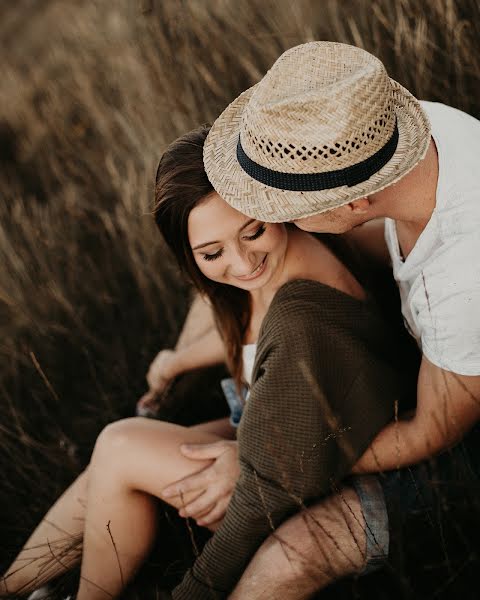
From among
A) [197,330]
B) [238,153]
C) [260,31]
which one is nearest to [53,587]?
[197,330]

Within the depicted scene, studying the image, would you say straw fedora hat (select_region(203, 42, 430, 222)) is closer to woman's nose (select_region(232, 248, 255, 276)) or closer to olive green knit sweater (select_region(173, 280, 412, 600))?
woman's nose (select_region(232, 248, 255, 276))

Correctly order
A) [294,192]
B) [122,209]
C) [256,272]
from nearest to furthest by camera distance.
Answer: [294,192] → [256,272] → [122,209]

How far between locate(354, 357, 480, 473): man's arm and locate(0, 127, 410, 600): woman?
0.24 ft

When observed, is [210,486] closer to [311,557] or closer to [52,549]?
[311,557]

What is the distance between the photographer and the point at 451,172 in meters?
1.76

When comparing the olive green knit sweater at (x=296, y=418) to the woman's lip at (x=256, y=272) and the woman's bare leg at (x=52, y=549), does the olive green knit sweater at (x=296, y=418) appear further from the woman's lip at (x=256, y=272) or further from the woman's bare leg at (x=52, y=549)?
the woman's bare leg at (x=52, y=549)

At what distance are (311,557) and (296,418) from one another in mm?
417

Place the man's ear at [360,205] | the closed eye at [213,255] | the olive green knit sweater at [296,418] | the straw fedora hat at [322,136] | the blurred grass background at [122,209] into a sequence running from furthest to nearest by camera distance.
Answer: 1. the blurred grass background at [122,209]
2. the closed eye at [213,255]
3. the olive green knit sweater at [296,418]
4. the man's ear at [360,205]
5. the straw fedora hat at [322,136]

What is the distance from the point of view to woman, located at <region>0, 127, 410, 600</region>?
2021 millimetres

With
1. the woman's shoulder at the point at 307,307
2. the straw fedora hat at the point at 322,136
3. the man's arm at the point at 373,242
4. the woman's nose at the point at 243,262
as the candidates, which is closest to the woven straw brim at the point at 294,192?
the straw fedora hat at the point at 322,136

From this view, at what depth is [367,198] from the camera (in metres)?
1.74

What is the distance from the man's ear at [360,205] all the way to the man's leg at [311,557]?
0.84m

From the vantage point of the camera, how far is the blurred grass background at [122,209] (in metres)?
2.98

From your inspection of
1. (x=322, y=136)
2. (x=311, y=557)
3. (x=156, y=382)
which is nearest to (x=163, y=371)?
(x=156, y=382)
